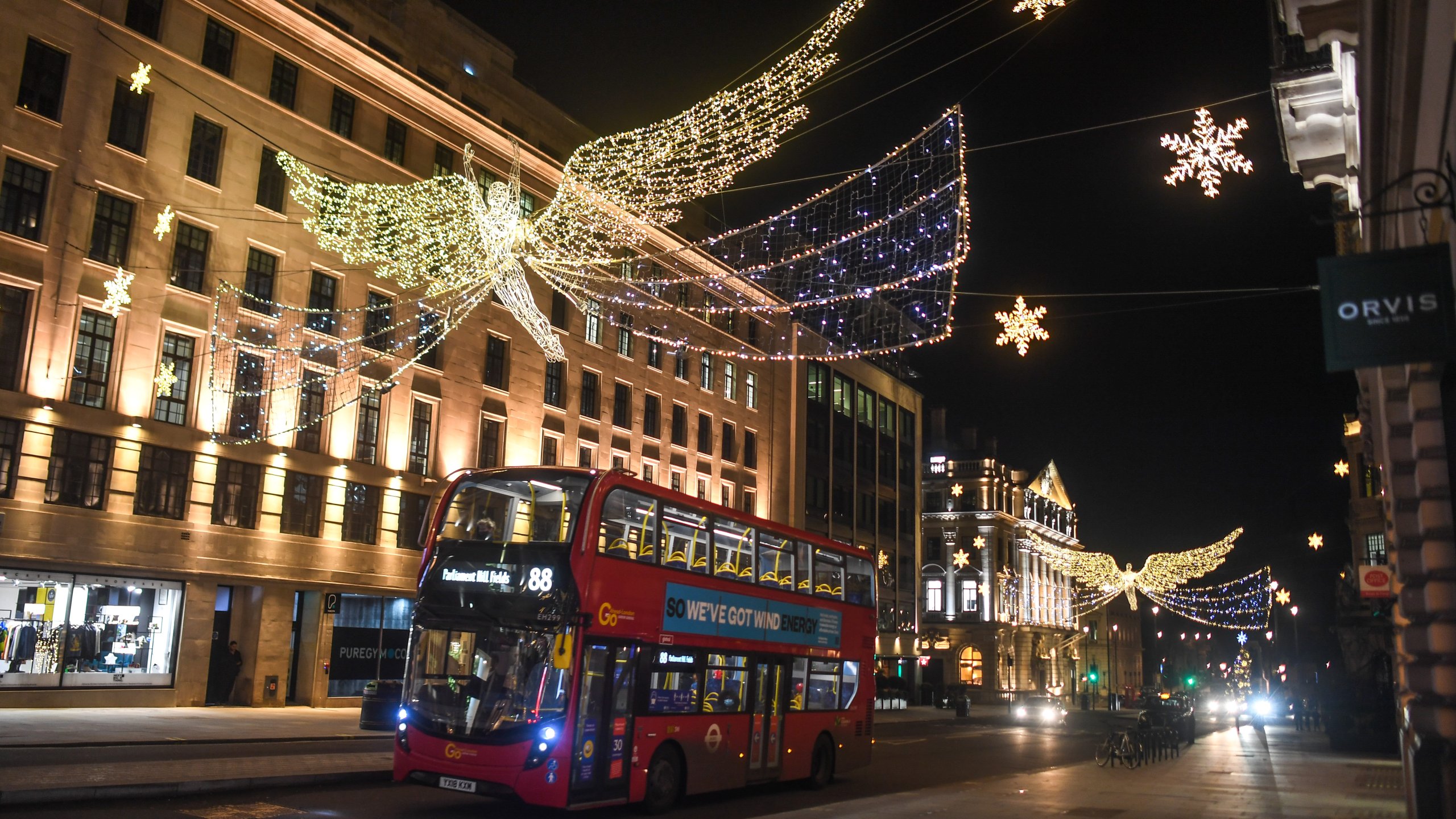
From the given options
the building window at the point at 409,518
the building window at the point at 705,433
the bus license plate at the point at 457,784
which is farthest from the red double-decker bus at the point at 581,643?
the building window at the point at 705,433

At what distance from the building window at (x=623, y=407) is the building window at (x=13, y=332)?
20.9m

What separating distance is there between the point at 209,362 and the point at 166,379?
46.1 inches

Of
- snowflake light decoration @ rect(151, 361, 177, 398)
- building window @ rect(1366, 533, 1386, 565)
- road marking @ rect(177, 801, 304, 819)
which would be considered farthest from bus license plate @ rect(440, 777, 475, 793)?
building window @ rect(1366, 533, 1386, 565)

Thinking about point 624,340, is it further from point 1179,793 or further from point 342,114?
point 1179,793

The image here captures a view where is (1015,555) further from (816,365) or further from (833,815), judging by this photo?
(833,815)

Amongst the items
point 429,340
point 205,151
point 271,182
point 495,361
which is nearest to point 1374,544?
point 495,361

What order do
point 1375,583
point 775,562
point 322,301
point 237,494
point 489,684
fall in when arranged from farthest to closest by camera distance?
point 322,301 < point 237,494 < point 1375,583 < point 775,562 < point 489,684

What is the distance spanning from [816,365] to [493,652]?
45.6 m

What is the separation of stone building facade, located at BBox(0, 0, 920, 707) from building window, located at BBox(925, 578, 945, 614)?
5036cm

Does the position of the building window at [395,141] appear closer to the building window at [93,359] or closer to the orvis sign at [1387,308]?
the building window at [93,359]

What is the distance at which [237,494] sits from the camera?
27.5 m

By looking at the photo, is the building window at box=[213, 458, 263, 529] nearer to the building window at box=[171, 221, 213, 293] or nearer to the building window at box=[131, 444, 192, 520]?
the building window at box=[131, 444, 192, 520]

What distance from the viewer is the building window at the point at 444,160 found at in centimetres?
3391

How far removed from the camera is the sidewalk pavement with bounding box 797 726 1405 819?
14.0 metres
